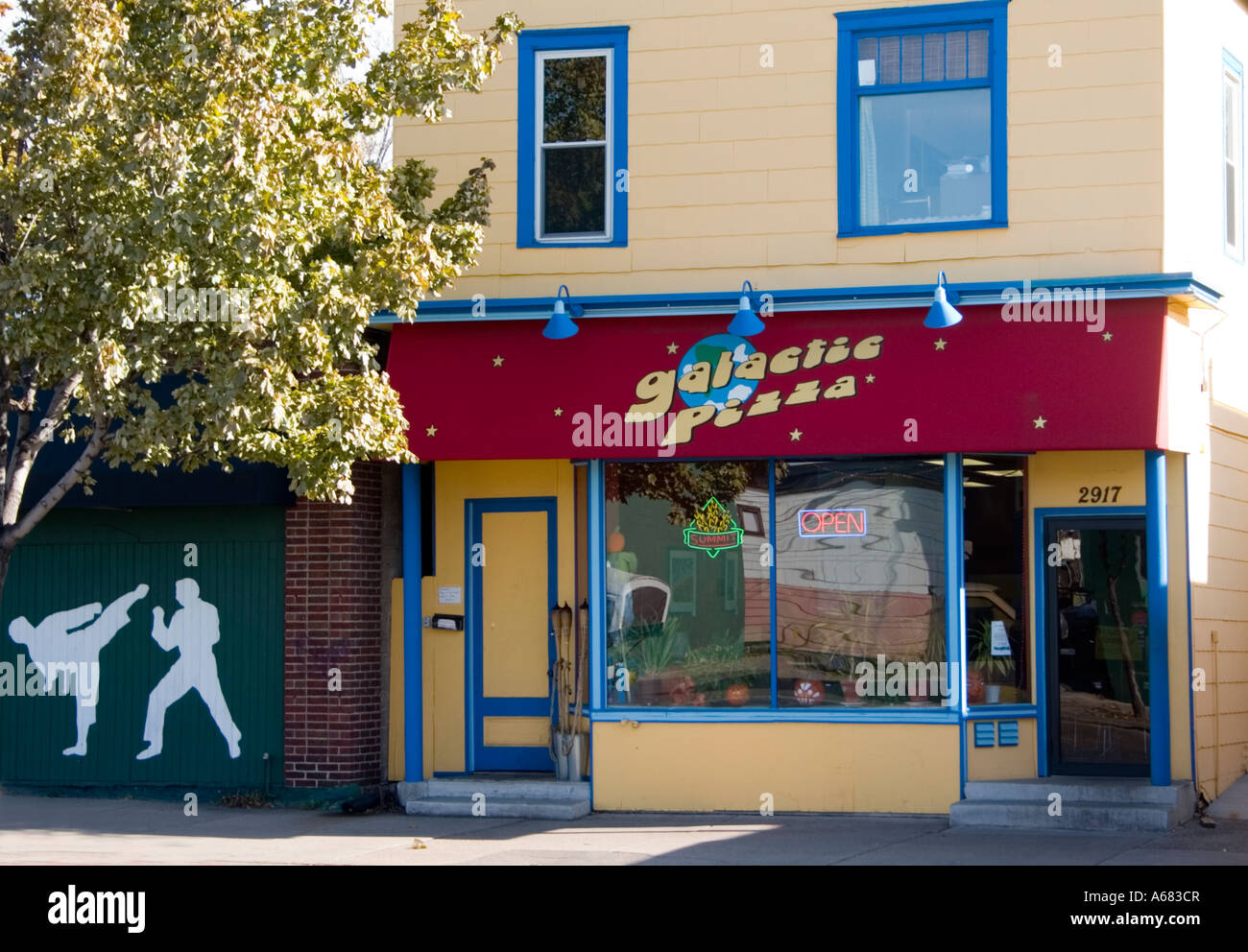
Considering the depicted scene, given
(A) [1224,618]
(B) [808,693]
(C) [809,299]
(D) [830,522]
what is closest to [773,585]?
(D) [830,522]

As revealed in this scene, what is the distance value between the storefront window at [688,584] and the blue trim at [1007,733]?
1883 mm

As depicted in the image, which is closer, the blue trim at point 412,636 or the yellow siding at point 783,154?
the yellow siding at point 783,154

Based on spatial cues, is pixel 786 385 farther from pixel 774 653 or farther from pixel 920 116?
pixel 920 116

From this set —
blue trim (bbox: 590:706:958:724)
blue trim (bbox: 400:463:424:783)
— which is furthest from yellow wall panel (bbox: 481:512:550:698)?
blue trim (bbox: 590:706:958:724)

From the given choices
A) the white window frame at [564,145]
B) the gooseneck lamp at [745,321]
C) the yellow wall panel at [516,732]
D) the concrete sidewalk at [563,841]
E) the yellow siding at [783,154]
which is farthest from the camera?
the yellow wall panel at [516,732]

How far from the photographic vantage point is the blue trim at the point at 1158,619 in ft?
38.2

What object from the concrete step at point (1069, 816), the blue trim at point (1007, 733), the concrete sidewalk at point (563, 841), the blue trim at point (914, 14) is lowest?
the concrete sidewalk at point (563, 841)

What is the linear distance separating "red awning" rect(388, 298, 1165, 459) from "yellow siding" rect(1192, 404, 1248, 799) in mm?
1751

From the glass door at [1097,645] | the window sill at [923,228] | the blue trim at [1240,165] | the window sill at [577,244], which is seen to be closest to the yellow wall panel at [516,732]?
the window sill at [577,244]

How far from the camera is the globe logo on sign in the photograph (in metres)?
12.3

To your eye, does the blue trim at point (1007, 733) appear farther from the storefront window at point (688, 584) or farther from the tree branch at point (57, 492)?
the tree branch at point (57, 492)

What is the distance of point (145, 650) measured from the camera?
13.8 metres

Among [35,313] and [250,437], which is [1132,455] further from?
[35,313]

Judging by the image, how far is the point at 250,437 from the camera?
10.2 metres
